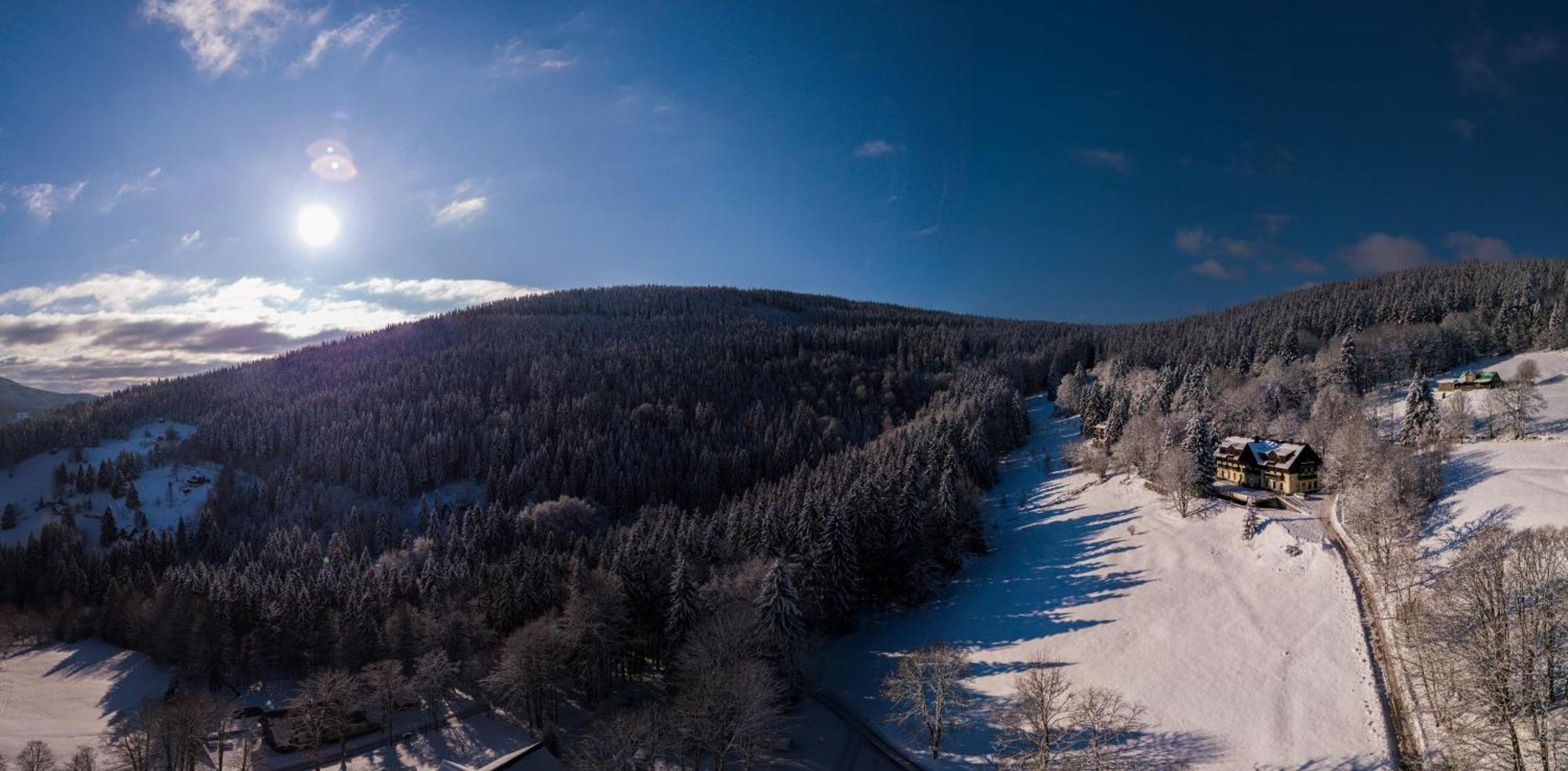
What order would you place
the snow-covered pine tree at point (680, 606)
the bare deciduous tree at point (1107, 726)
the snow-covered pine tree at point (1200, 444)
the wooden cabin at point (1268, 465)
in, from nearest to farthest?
the bare deciduous tree at point (1107, 726), the snow-covered pine tree at point (680, 606), the wooden cabin at point (1268, 465), the snow-covered pine tree at point (1200, 444)

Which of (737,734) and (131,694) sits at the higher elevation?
(737,734)

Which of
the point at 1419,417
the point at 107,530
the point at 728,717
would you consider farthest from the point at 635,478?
the point at 1419,417

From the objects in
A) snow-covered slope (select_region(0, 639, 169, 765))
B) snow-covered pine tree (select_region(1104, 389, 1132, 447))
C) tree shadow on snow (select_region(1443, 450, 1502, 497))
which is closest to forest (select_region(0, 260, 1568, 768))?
snow-covered pine tree (select_region(1104, 389, 1132, 447))

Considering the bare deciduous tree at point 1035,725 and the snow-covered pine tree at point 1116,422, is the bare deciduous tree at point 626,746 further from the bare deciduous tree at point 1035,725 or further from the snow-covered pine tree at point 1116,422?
the snow-covered pine tree at point 1116,422

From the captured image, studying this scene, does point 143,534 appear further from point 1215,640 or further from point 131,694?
point 1215,640

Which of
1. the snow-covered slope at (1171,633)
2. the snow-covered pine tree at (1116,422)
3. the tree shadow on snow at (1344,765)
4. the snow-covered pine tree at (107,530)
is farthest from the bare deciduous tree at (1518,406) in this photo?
the snow-covered pine tree at (107,530)

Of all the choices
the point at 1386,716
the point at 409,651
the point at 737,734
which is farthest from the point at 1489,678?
the point at 409,651
